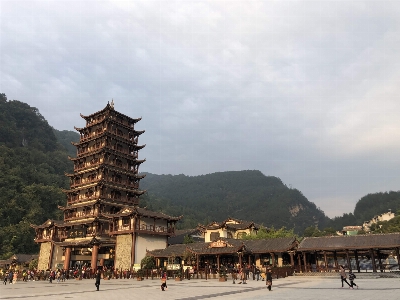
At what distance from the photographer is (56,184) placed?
322 feet

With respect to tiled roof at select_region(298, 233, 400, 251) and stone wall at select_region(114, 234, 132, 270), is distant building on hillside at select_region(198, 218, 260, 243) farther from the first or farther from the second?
stone wall at select_region(114, 234, 132, 270)

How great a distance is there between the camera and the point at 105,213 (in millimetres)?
50094

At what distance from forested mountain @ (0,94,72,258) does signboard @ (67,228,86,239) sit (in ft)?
81.9

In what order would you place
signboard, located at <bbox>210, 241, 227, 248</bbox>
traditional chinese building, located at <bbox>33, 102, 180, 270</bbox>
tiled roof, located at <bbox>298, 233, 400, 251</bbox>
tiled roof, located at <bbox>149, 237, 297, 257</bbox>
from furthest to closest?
traditional chinese building, located at <bbox>33, 102, 180, 270</bbox>
signboard, located at <bbox>210, 241, 227, 248</bbox>
tiled roof, located at <bbox>149, 237, 297, 257</bbox>
tiled roof, located at <bbox>298, 233, 400, 251</bbox>

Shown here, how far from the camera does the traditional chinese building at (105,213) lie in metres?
44.7

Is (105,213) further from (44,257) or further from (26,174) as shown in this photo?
(26,174)

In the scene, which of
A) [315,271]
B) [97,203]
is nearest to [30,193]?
[97,203]

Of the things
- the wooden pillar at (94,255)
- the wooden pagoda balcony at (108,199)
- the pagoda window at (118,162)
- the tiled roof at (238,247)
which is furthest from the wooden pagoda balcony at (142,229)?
the pagoda window at (118,162)

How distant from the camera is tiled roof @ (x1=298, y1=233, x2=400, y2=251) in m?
37.0

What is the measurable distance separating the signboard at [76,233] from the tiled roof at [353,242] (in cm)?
3068

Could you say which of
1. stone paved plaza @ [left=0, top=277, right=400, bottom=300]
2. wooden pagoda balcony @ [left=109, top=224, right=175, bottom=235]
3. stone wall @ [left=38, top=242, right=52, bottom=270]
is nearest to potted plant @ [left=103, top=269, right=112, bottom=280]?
wooden pagoda balcony @ [left=109, top=224, right=175, bottom=235]

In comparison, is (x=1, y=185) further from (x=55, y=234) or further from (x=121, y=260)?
(x=121, y=260)

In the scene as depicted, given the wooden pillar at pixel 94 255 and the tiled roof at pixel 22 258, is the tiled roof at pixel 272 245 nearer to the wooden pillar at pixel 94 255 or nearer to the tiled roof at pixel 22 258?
the wooden pillar at pixel 94 255

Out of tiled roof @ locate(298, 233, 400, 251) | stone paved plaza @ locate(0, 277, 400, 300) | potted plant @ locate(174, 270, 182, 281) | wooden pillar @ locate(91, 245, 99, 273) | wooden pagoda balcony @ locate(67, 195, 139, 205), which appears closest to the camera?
stone paved plaza @ locate(0, 277, 400, 300)
